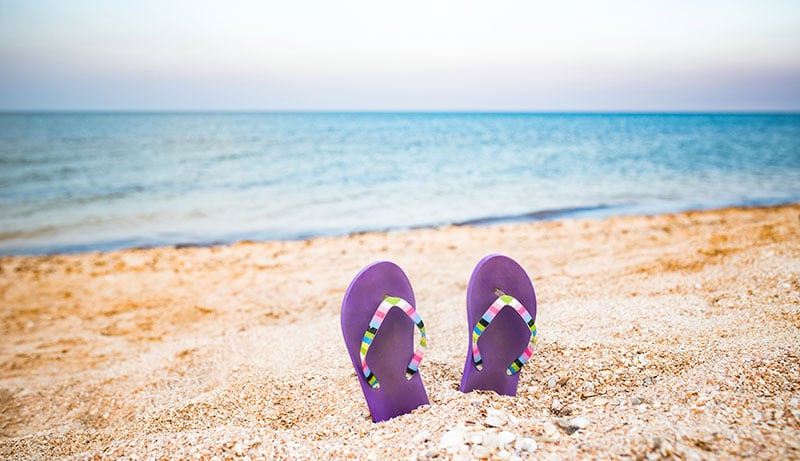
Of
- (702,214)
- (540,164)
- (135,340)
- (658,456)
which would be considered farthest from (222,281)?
(540,164)

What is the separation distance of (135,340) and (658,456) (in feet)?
13.6

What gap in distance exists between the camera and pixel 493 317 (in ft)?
6.57

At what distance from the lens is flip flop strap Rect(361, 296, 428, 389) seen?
1939mm

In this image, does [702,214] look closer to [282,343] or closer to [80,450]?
[282,343]

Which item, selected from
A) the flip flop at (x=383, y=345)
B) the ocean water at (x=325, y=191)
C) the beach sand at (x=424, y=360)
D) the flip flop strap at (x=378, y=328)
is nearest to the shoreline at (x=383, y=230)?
the ocean water at (x=325, y=191)

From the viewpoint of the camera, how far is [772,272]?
322cm

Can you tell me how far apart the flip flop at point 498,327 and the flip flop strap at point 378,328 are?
11.1 inches

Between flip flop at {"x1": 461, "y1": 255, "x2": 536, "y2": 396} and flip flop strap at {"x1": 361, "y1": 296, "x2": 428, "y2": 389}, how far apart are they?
0.28 metres

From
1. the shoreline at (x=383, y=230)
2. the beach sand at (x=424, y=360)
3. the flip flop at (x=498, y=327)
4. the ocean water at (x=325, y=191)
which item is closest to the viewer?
the beach sand at (x=424, y=360)

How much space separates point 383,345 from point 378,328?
0.15 metres

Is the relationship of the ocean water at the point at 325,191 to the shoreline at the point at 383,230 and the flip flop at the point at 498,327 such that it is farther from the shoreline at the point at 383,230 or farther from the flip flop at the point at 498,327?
the flip flop at the point at 498,327

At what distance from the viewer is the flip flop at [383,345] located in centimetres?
203

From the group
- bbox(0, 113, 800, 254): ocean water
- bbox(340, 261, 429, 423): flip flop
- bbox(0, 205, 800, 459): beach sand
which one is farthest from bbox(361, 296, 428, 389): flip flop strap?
bbox(0, 113, 800, 254): ocean water

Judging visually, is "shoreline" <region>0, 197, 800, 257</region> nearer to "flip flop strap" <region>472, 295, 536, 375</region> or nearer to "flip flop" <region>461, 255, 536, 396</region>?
"flip flop" <region>461, 255, 536, 396</region>
